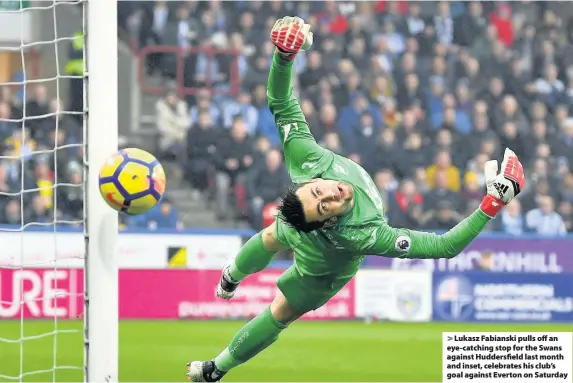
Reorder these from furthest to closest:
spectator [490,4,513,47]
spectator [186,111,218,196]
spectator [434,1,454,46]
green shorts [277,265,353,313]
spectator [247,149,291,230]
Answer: spectator [490,4,513,47], spectator [434,1,454,46], spectator [186,111,218,196], spectator [247,149,291,230], green shorts [277,265,353,313]

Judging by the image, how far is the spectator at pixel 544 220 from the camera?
1452 centimetres

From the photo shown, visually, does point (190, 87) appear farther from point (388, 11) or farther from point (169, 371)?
point (169, 371)

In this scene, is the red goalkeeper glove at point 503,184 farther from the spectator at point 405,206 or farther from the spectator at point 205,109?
the spectator at point 205,109

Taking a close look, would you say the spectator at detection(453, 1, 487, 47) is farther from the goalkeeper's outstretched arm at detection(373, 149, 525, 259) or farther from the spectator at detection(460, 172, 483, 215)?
the goalkeeper's outstretched arm at detection(373, 149, 525, 259)

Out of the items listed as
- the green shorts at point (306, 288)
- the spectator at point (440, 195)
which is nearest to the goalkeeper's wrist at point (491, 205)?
the green shorts at point (306, 288)

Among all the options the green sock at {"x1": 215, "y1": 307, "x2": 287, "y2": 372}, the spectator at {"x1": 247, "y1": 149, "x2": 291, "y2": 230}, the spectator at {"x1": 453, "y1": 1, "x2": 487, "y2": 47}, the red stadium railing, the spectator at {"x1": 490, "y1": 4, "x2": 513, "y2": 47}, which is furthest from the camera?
the spectator at {"x1": 490, "y1": 4, "x2": 513, "y2": 47}

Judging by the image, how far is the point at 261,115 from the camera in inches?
597

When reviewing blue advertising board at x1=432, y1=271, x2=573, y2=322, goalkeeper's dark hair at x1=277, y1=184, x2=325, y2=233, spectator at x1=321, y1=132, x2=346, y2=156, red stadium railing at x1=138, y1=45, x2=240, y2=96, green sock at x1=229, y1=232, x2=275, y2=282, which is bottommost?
blue advertising board at x1=432, y1=271, x2=573, y2=322

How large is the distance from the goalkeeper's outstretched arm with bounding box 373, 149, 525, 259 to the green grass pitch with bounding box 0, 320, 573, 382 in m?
2.68

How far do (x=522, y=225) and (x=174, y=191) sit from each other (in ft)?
16.5

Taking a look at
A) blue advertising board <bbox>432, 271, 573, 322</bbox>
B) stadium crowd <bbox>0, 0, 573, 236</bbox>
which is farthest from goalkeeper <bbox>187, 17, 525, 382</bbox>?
stadium crowd <bbox>0, 0, 573, 236</bbox>

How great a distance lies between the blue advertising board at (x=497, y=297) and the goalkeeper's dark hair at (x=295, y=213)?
7025mm

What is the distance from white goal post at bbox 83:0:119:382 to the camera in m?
6.23

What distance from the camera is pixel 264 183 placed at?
14.2 meters
